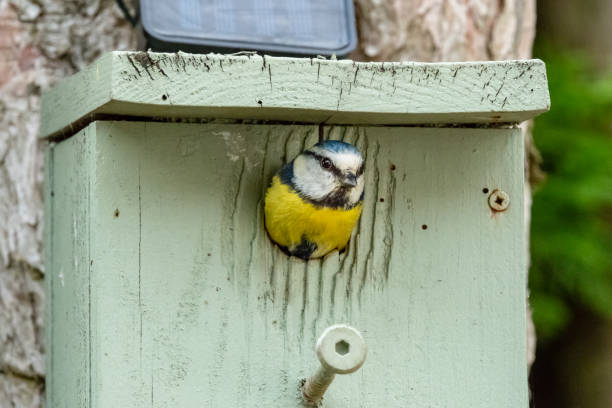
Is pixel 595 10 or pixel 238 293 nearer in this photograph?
pixel 238 293

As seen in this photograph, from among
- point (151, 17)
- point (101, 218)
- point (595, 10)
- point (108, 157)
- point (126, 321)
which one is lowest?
point (126, 321)

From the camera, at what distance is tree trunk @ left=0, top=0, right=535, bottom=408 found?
2.21m

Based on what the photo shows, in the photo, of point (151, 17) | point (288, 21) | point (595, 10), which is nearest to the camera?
point (151, 17)

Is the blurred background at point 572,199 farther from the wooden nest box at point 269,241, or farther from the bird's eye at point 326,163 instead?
the bird's eye at point 326,163

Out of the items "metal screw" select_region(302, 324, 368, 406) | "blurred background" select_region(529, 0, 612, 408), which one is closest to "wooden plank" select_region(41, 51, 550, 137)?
"metal screw" select_region(302, 324, 368, 406)

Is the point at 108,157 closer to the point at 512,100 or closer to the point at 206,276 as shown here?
the point at 206,276

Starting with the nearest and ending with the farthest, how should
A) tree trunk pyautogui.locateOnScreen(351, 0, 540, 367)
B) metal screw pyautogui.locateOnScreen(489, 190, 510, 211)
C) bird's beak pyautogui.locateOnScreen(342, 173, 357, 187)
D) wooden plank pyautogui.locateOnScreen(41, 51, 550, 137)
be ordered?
wooden plank pyautogui.locateOnScreen(41, 51, 550, 137) < bird's beak pyautogui.locateOnScreen(342, 173, 357, 187) < metal screw pyautogui.locateOnScreen(489, 190, 510, 211) < tree trunk pyautogui.locateOnScreen(351, 0, 540, 367)

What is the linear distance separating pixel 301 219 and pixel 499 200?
44cm

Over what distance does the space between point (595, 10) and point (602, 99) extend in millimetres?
787

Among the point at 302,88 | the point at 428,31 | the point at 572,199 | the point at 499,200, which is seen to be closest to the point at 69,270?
the point at 302,88

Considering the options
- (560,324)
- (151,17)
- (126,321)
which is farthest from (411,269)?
(560,324)

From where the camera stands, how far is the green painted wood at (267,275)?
155cm

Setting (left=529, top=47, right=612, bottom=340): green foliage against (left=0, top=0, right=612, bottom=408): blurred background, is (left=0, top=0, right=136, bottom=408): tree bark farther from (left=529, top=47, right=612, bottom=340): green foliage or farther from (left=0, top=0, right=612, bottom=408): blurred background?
(left=529, top=47, right=612, bottom=340): green foliage

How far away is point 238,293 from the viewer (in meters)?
1.63
